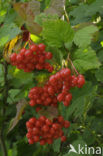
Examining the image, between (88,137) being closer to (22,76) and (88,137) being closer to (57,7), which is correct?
(22,76)

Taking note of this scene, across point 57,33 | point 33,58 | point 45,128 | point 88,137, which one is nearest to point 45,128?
point 45,128

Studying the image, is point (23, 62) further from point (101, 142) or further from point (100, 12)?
point (101, 142)

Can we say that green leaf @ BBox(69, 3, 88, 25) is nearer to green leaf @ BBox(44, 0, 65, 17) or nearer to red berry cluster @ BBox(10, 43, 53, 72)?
green leaf @ BBox(44, 0, 65, 17)

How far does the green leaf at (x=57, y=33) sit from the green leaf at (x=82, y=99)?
276mm

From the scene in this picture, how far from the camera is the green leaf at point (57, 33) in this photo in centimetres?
102

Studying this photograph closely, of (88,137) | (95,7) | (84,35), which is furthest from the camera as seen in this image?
(88,137)

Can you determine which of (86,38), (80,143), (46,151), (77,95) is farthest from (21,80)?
(46,151)

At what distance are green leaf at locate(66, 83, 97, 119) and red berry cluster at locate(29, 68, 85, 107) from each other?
13 cm

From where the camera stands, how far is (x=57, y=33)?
41.8 inches

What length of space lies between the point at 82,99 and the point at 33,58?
1.23ft

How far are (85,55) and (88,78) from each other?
370 mm

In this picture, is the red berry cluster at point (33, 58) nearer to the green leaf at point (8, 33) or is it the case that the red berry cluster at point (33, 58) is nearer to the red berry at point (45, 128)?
the green leaf at point (8, 33)

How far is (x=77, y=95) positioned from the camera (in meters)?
1.23

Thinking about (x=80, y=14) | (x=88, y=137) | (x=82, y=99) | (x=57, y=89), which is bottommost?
(x=88, y=137)
